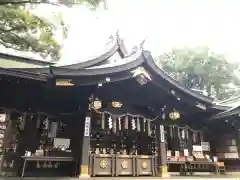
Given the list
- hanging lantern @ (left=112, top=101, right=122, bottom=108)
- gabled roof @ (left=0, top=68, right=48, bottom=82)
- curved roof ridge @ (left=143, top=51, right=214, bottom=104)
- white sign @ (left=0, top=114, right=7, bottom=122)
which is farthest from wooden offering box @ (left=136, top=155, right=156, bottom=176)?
white sign @ (left=0, top=114, right=7, bottom=122)

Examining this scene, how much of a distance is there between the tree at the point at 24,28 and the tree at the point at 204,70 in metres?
25.1

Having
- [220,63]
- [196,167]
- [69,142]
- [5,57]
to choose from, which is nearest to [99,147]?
[69,142]

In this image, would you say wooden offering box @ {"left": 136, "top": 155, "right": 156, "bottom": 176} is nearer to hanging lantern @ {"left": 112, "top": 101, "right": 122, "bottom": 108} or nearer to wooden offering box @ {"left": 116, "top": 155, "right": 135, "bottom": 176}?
wooden offering box @ {"left": 116, "top": 155, "right": 135, "bottom": 176}

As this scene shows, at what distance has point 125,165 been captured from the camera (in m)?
9.70

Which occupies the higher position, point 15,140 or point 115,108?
point 115,108

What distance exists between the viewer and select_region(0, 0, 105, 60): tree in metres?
8.85

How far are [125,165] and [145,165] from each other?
999mm

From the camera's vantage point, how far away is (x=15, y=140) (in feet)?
31.0

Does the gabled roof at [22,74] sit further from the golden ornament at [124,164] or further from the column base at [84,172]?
the golden ornament at [124,164]

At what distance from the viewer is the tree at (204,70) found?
3145cm

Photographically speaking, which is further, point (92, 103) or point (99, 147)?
point (99, 147)

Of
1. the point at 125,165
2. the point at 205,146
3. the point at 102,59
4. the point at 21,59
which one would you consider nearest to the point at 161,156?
the point at 125,165

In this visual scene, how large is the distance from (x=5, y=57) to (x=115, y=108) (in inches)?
314

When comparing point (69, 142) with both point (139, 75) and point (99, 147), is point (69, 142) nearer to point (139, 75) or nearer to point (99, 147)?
point (99, 147)
